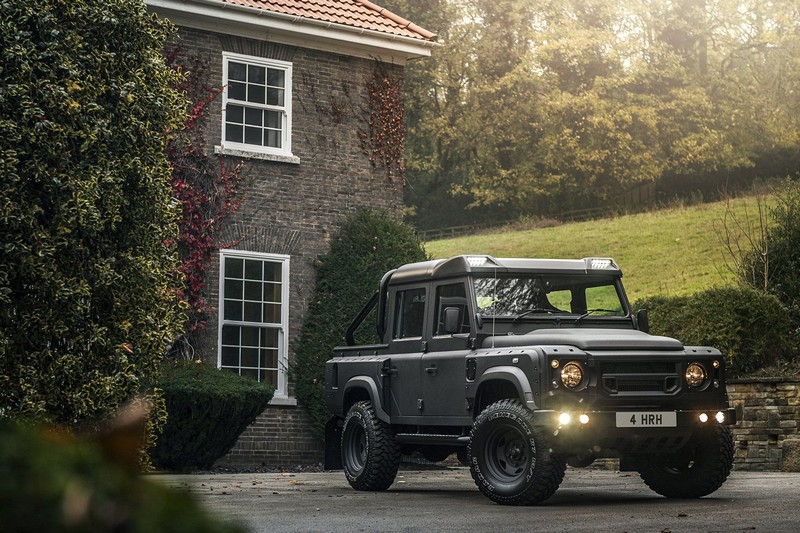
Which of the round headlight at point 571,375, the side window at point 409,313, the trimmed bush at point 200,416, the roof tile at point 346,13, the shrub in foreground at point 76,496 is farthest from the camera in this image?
the roof tile at point 346,13

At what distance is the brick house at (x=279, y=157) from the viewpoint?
1809 cm

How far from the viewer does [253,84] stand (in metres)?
18.8

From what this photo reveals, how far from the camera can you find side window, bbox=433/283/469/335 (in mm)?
11727

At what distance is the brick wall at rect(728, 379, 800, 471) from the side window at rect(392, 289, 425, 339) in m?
5.66

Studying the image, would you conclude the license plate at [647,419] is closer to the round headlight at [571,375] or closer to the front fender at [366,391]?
the round headlight at [571,375]

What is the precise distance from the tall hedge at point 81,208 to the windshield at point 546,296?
12.1ft

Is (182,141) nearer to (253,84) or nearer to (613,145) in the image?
(253,84)

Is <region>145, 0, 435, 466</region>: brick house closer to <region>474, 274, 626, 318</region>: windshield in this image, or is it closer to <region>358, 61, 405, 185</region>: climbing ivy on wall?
<region>358, 61, 405, 185</region>: climbing ivy on wall

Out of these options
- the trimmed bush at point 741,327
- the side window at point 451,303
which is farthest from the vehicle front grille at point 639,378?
the trimmed bush at point 741,327

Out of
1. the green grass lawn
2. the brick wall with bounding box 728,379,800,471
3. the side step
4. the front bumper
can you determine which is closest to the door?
the side step

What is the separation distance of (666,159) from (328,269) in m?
28.3

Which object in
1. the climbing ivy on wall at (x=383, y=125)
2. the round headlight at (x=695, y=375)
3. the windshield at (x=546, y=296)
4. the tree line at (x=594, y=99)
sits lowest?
the round headlight at (x=695, y=375)

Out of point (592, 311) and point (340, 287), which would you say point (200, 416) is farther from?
point (592, 311)

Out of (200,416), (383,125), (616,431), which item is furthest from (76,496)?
(383,125)
